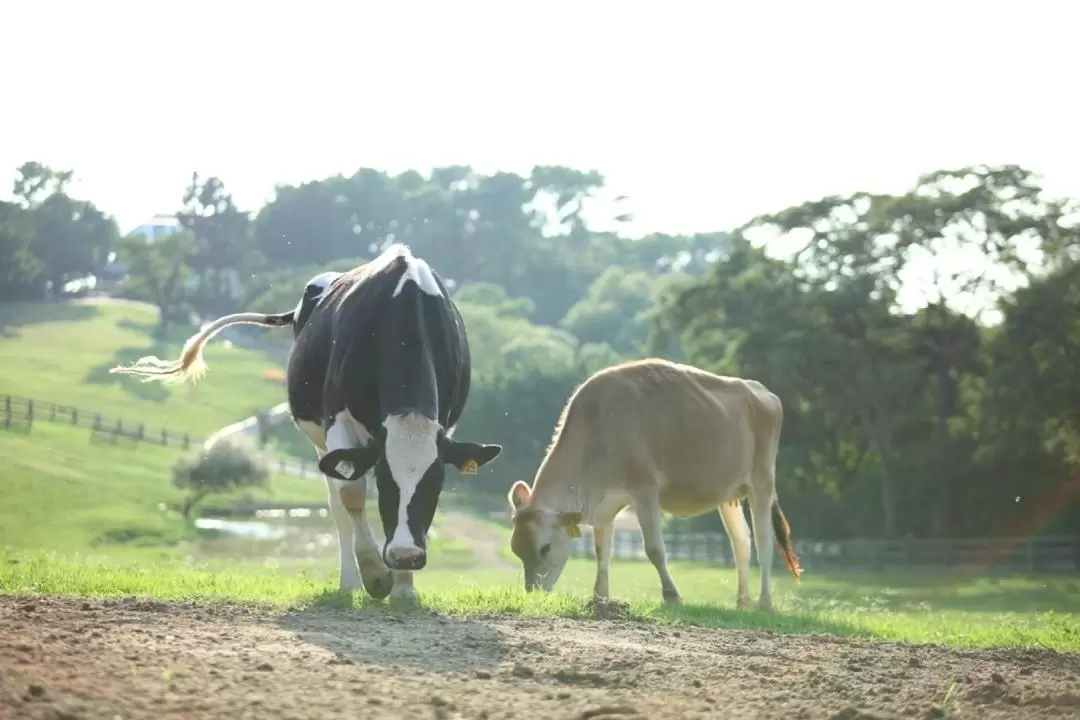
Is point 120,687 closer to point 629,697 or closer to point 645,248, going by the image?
point 629,697

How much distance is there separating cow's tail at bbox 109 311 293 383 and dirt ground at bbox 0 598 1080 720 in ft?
15.0

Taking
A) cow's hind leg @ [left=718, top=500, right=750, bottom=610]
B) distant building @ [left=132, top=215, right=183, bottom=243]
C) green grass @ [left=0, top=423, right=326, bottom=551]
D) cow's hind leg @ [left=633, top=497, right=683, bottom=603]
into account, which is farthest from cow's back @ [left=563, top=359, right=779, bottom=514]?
distant building @ [left=132, top=215, right=183, bottom=243]

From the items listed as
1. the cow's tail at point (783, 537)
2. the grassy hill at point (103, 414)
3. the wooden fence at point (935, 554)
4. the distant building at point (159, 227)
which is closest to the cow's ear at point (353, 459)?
the cow's tail at point (783, 537)

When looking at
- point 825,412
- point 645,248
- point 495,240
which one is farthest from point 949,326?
point 645,248

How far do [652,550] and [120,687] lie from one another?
27.9 feet

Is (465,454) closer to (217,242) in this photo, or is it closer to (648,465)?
(648,465)

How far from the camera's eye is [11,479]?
33719mm

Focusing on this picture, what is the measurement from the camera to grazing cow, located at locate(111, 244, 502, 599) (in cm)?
963

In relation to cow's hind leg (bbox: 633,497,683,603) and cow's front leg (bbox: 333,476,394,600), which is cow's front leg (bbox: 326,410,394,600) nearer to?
cow's front leg (bbox: 333,476,394,600)

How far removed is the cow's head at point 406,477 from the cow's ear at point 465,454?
0.03 metres

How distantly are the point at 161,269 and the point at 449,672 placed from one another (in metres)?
52.7

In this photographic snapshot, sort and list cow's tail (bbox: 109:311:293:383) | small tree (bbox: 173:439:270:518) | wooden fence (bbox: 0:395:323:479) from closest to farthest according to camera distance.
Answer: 1. cow's tail (bbox: 109:311:293:383)
2. wooden fence (bbox: 0:395:323:479)
3. small tree (bbox: 173:439:270:518)

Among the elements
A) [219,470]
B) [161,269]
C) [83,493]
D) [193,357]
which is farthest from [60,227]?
[193,357]

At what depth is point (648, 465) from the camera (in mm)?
14031
